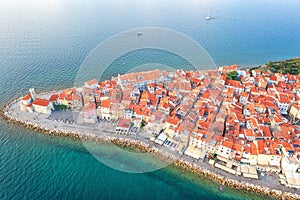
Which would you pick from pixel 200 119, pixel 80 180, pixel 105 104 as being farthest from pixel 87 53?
pixel 80 180

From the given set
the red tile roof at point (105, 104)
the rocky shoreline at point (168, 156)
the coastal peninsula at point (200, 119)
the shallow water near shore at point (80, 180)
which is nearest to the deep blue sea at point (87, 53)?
the shallow water near shore at point (80, 180)

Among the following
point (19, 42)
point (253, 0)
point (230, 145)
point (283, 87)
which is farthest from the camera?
point (253, 0)

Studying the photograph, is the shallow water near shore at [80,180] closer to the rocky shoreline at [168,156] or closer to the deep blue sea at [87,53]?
the deep blue sea at [87,53]

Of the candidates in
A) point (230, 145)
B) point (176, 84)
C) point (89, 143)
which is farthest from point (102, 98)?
point (230, 145)

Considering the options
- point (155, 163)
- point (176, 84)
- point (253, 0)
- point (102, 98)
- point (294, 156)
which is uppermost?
point (253, 0)

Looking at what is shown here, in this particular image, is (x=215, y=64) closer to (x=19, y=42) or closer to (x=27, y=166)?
(x=27, y=166)
